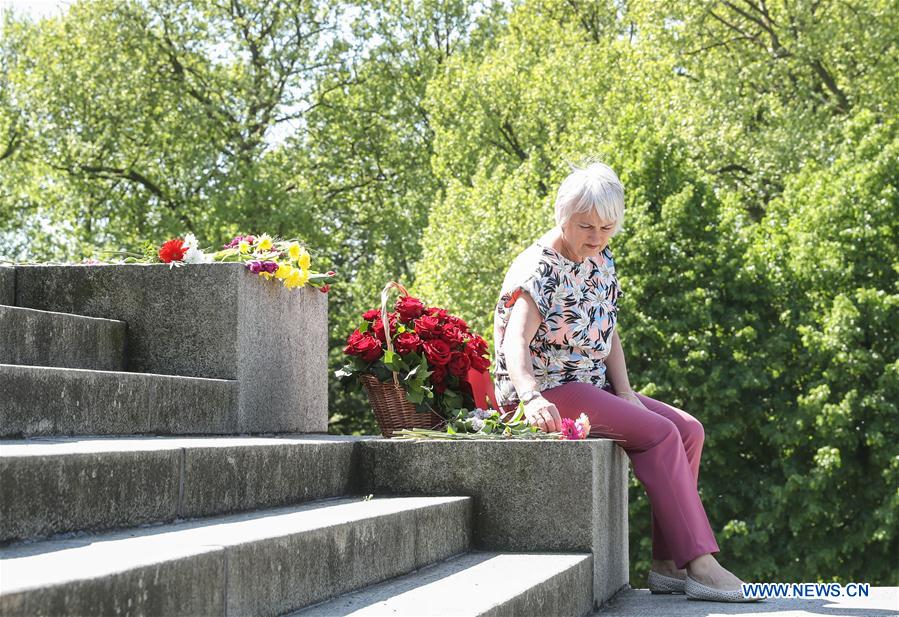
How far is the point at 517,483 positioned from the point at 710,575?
0.88 m

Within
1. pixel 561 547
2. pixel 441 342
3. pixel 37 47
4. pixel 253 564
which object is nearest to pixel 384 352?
pixel 441 342

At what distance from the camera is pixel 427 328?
5.41 metres

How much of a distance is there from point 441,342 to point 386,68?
2421 centimetres

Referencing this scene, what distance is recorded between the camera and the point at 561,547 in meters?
4.66

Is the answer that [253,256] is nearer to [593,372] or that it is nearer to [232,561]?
[593,372]

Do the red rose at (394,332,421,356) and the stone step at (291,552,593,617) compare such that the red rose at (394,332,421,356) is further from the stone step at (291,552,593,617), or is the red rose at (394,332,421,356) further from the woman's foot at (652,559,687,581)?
the woman's foot at (652,559,687,581)

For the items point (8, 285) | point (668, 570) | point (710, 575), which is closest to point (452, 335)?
point (668, 570)

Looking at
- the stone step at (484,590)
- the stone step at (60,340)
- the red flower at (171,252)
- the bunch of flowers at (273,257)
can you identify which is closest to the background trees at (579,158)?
the bunch of flowers at (273,257)

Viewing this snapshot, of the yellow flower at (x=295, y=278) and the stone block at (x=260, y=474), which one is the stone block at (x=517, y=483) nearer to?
the stone block at (x=260, y=474)

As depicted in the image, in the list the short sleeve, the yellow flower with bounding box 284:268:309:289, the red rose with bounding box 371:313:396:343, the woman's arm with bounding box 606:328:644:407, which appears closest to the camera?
the short sleeve

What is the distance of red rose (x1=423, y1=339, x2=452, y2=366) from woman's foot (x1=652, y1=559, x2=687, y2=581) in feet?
4.33

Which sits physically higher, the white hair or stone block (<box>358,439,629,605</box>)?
the white hair

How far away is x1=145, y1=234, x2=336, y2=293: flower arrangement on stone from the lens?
5.69 meters

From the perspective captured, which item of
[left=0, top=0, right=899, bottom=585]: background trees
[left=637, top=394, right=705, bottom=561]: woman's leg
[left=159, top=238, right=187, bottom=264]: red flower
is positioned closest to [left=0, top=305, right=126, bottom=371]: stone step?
[left=159, top=238, right=187, bottom=264]: red flower
